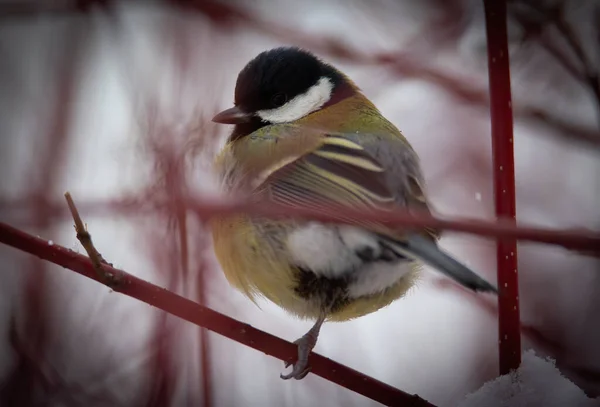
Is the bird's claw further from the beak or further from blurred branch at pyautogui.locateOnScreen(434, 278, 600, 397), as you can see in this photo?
the beak

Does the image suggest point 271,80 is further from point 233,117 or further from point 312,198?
point 312,198

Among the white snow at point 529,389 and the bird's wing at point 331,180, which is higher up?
the bird's wing at point 331,180

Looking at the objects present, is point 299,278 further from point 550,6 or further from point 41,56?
point 41,56

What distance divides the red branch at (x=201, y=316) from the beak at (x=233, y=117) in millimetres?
364

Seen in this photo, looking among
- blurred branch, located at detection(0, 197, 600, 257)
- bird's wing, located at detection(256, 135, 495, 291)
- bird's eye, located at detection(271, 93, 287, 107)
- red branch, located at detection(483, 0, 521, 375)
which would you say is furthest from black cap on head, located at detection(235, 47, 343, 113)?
blurred branch, located at detection(0, 197, 600, 257)

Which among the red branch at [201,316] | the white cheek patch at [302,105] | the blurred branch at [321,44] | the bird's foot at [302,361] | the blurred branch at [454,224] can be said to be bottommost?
the bird's foot at [302,361]

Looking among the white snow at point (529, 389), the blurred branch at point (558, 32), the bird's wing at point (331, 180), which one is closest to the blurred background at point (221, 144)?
the blurred branch at point (558, 32)

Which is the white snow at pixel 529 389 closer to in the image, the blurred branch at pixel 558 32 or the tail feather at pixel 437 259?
the tail feather at pixel 437 259

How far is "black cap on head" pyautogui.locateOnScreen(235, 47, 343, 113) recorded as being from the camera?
3.23 feet

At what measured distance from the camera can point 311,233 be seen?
0.77 meters

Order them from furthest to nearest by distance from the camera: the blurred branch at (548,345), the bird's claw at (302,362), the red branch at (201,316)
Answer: the blurred branch at (548,345) < the bird's claw at (302,362) < the red branch at (201,316)

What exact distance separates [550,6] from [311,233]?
1.42 ft

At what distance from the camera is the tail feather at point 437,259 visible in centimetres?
55

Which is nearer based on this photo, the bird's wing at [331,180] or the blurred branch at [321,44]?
the bird's wing at [331,180]
